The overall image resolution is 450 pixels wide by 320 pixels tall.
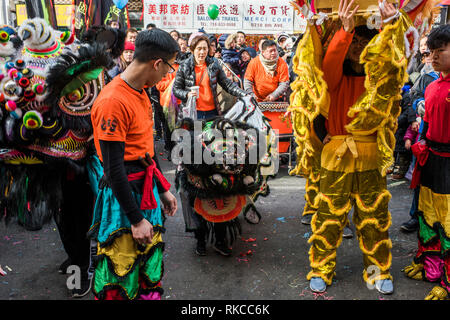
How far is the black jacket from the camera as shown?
4.33 meters

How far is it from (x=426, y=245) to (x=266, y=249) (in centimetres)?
142

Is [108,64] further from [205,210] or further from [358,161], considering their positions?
[358,161]

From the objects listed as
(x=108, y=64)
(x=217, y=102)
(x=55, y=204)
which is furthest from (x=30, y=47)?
(x=217, y=102)

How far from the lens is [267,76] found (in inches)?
237

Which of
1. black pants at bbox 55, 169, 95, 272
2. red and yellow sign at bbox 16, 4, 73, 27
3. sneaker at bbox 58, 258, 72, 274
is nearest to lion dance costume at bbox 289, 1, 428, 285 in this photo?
black pants at bbox 55, 169, 95, 272

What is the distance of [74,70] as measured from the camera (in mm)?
2498

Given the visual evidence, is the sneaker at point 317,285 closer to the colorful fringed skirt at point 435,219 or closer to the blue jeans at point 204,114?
the colorful fringed skirt at point 435,219

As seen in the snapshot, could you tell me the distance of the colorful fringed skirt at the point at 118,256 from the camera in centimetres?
201

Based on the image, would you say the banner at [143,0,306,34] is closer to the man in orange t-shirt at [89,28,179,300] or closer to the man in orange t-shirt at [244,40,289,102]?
the man in orange t-shirt at [244,40,289,102]

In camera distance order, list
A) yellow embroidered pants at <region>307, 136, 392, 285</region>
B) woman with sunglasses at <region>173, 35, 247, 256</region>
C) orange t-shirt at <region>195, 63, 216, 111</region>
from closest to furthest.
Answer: yellow embroidered pants at <region>307, 136, 392, 285</region>, woman with sunglasses at <region>173, 35, 247, 256</region>, orange t-shirt at <region>195, 63, 216, 111</region>

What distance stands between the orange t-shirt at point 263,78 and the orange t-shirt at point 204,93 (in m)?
1.67

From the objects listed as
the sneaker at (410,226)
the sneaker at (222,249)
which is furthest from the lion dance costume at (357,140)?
the sneaker at (410,226)

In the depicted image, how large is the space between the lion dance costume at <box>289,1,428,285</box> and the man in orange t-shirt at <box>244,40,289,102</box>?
123 inches

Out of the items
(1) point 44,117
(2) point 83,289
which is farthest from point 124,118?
(2) point 83,289
